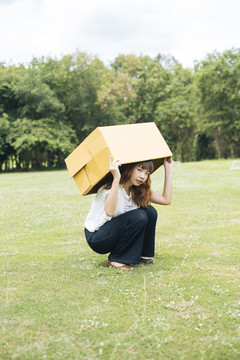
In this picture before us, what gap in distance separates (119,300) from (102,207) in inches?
52.1

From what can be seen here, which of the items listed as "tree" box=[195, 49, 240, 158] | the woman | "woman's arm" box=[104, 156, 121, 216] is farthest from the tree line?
"woman's arm" box=[104, 156, 121, 216]

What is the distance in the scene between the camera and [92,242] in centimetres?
470

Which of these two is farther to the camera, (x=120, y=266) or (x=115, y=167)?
(x=120, y=266)

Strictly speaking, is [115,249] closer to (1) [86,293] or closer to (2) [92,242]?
(2) [92,242]

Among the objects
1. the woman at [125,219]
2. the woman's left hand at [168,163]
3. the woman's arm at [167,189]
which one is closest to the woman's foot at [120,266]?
the woman at [125,219]

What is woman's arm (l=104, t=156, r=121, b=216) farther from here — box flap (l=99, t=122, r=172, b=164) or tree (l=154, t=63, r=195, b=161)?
tree (l=154, t=63, r=195, b=161)

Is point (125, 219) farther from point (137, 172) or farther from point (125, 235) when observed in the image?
point (137, 172)

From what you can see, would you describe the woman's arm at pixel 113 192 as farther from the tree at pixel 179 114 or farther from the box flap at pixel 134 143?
the tree at pixel 179 114

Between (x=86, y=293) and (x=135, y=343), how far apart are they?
3.81ft

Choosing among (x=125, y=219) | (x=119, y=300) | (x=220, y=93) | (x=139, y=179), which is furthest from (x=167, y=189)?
(x=220, y=93)

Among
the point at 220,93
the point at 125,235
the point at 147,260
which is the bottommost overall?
the point at 147,260

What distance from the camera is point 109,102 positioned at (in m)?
42.5

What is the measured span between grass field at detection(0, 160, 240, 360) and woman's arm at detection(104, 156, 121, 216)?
2.61 feet

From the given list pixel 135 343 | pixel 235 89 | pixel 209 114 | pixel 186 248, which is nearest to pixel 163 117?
pixel 209 114
